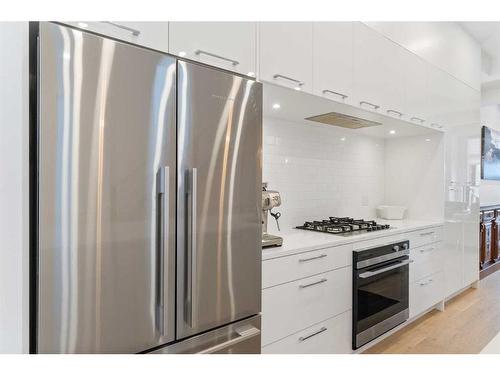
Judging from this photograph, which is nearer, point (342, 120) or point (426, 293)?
point (342, 120)

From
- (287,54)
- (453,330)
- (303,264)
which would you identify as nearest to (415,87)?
(287,54)

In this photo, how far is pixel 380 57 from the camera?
7.78 ft

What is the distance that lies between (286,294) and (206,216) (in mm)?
689

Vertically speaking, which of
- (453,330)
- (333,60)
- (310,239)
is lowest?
(453,330)

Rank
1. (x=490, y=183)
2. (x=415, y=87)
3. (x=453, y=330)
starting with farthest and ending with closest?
(x=490, y=183), (x=415, y=87), (x=453, y=330)

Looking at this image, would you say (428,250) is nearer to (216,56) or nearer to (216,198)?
(216,198)

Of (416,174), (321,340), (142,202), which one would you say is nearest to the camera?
(142,202)

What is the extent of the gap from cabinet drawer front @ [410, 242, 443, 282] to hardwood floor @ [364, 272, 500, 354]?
1.43ft

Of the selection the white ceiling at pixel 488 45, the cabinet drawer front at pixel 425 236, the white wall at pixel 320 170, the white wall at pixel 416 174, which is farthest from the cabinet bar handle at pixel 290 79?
the white ceiling at pixel 488 45

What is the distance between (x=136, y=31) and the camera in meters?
1.20

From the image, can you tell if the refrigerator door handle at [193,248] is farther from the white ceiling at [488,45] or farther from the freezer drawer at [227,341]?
the white ceiling at [488,45]

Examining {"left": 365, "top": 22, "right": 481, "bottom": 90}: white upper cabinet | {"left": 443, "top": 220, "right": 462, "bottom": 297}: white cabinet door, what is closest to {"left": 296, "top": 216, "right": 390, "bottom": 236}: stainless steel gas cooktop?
{"left": 443, "top": 220, "right": 462, "bottom": 297}: white cabinet door

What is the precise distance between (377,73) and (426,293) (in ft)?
6.50

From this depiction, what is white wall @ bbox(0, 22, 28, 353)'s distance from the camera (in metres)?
1.01
